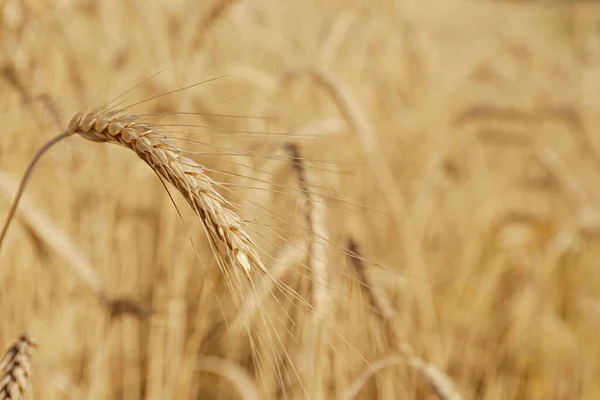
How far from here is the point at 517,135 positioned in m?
2.72

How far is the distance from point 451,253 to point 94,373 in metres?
1.60

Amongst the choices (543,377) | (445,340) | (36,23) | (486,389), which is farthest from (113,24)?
(543,377)

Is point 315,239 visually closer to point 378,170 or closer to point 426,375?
point 426,375

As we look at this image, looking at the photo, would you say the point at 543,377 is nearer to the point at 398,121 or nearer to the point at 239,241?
the point at 398,121

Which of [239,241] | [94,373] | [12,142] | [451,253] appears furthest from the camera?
[451,253]

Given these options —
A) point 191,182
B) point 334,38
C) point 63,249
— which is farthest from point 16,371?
point 334,38

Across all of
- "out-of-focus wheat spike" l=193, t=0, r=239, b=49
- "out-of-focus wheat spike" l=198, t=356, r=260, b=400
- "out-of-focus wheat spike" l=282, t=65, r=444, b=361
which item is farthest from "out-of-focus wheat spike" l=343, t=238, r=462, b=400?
"out-of-focus wheat spike" l=193, t=0, r=239, b=49

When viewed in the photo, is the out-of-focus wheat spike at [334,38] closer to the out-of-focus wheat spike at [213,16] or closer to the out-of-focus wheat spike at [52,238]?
the out-of-focus wheat spike at [213,16]

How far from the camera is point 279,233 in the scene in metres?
2.04

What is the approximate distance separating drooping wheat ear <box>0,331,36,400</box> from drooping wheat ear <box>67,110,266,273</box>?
269mm

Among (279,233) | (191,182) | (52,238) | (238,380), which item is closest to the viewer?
(191,182)

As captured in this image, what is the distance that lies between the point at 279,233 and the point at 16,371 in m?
1.39

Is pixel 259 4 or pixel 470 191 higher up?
pixel 259 4

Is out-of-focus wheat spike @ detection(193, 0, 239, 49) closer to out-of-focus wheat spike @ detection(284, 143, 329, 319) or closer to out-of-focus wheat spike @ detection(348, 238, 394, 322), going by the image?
out-of-focus wheat spike @ detection(284, 143, 329, 319)
